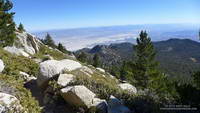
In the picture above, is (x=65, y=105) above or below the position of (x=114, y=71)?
above

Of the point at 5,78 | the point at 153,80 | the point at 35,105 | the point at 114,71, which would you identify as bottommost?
the point at 114,71

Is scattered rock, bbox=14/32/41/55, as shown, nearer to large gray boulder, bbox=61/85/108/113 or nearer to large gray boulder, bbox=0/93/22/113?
large gray boulder, bbox=61/85/108/113

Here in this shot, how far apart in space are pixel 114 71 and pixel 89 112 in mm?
64033

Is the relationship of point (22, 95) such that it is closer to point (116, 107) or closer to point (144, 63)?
point (116, 107)

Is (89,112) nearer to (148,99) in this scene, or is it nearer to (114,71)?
(148,99)

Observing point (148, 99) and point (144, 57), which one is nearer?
point (148, 99)

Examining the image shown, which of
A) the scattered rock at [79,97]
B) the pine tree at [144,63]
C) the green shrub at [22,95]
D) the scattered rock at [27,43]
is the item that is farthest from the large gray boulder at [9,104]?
the scattered rock at [27,43]

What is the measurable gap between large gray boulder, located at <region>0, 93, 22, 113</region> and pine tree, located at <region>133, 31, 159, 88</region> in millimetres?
24134

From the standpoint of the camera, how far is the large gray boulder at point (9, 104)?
7.67 metres

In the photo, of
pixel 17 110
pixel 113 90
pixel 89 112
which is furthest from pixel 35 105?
pixel 113 90

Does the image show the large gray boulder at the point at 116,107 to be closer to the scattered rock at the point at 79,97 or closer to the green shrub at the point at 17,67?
the scattered rock at the point at 79,97

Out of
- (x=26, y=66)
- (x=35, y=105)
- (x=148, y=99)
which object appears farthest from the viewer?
(x=26, y=66)

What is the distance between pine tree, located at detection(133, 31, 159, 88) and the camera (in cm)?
3061

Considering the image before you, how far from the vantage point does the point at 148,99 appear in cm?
1125
